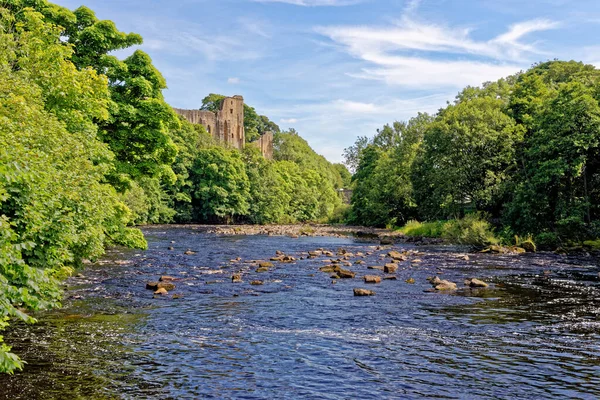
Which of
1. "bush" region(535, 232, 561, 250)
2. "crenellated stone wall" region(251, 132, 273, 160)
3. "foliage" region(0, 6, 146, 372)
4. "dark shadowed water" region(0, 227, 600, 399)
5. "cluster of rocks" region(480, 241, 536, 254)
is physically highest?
"crenellated stone wall" region(251, 132, 273, 160)

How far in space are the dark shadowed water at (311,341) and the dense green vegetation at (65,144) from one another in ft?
4.90

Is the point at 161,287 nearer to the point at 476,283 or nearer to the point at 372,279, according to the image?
the point at 372,279

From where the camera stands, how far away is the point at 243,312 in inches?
632

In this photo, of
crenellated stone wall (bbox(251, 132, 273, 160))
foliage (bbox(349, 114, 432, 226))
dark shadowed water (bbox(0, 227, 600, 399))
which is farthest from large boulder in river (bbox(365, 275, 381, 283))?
crenellated stone wall (bbox(251, 132, 273, 160))

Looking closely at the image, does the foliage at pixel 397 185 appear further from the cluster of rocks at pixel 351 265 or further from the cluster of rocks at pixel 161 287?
the cluster of rocks at pixel 161 287

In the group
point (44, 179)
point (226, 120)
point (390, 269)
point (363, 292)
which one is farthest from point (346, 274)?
point (226, 120)

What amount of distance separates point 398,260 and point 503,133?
72.0 ft

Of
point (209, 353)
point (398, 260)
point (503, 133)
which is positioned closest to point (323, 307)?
point (209, 353)

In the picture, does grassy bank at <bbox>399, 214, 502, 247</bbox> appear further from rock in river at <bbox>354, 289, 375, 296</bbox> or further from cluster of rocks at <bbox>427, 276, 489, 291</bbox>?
rock in river at <bbox>354, 289, 375, 296</bbox>

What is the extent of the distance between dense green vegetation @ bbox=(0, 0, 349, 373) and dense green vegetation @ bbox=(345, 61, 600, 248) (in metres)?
25.9

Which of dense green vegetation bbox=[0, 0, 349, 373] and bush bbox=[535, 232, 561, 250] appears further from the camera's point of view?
bush bbox=[535, 232, 561, 250]

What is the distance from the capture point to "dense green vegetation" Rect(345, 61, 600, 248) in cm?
3500

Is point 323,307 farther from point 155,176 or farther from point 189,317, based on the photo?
point 155,176

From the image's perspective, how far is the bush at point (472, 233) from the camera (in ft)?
124
